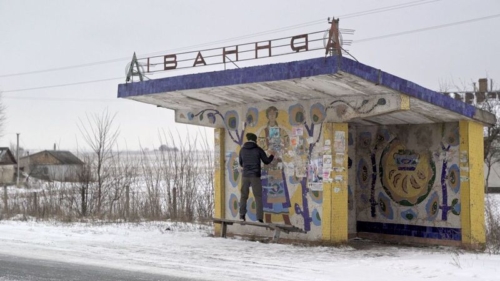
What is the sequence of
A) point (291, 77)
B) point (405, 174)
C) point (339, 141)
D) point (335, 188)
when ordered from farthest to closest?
point (405, 174), point (339, 141), point (335, 188), point (291, 77)

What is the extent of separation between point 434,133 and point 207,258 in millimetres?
5586

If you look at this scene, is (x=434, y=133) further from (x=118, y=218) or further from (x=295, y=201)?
(x=118, y=218)

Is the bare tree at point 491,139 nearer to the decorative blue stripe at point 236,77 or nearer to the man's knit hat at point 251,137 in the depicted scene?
the man's knit hat at point 251,137

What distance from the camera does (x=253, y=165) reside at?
13.0 metres

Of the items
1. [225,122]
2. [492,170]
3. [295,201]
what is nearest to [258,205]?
[295,201]

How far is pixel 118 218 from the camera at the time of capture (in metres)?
19.0

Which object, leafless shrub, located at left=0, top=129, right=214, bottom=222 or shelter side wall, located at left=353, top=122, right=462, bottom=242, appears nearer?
shelter side wall, located at left=353, top=122, right=462, bottom=242

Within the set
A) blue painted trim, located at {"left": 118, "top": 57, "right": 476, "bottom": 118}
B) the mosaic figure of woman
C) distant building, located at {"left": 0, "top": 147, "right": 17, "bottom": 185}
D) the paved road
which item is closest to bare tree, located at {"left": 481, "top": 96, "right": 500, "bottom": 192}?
the mosaic figure of woman

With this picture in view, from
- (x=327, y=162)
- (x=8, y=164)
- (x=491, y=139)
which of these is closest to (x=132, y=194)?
(x=327, y=162)

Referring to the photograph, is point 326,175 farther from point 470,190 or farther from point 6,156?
point 6,156

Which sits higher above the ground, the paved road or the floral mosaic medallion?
the floral mosaic medallion

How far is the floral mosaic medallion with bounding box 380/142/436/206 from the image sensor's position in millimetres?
13633

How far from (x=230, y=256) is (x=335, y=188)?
2539 millimetres

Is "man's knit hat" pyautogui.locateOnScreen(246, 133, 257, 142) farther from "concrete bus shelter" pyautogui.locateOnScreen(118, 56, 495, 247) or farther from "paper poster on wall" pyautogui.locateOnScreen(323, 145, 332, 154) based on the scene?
"paper poster on wall" pyautogui.locateOnScreen(323, 145, 332, 154)
